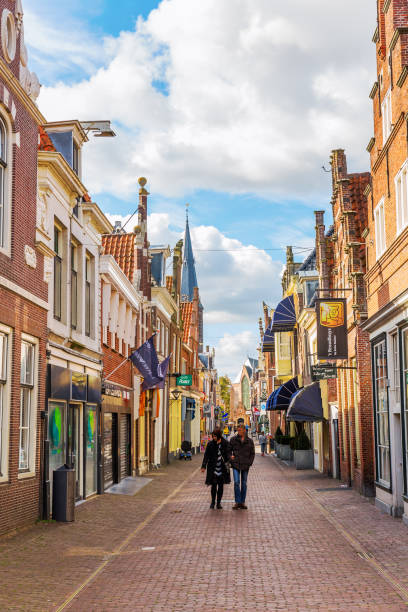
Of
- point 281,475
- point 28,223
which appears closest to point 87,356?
point 28,223

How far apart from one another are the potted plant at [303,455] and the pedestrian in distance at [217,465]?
16.2m

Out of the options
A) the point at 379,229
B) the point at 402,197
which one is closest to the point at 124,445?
the point at 379,229

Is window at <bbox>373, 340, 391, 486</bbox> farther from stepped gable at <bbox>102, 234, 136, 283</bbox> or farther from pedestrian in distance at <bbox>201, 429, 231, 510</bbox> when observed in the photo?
stepped gable at <bbox>102, 234, 136, 283</bbox>

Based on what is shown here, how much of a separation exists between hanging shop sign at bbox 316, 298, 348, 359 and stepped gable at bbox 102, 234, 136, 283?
10.3m

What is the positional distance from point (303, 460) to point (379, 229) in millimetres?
18035

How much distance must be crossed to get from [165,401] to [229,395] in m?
127

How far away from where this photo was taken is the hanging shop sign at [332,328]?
2066cm

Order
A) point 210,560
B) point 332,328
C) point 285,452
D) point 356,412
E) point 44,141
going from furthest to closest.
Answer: point 285,452
point 356,412
point 332,328
point 44,141
point 210,560

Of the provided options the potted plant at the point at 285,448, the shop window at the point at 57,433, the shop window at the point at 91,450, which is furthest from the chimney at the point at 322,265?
the potted plant at the point at 285,448

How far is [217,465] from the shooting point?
16.6 m

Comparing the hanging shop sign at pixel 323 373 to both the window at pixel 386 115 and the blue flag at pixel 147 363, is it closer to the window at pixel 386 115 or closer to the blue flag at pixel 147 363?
the blue flag at pixel 147 363

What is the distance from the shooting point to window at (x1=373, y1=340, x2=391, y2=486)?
15883mm

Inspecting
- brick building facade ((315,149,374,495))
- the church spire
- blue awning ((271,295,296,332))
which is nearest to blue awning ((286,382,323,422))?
brick building facade ((315,149,374,495))

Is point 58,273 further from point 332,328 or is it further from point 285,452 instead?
point 285,452
